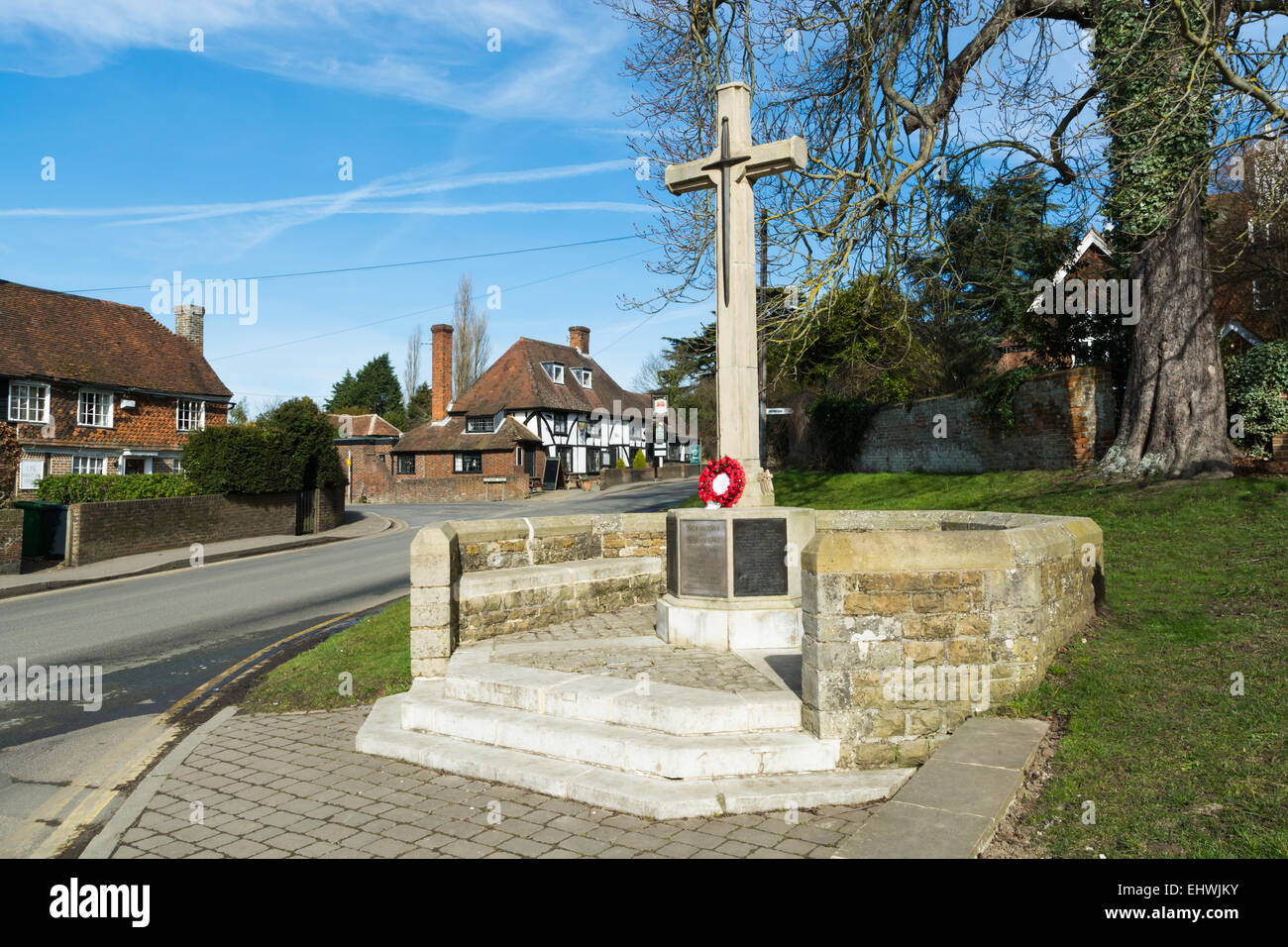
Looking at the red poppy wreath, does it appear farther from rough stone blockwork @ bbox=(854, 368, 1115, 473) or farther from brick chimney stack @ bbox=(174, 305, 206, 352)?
brick chimney stack @ bbox=(174, 305, 206, 352)

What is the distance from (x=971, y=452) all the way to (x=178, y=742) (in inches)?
683

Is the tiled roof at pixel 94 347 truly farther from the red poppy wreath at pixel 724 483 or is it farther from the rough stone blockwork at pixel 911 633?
the rough stone blockwork at pixel 911 633

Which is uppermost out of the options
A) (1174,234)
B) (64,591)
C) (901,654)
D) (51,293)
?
(51,293)

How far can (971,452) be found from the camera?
18.9 metres

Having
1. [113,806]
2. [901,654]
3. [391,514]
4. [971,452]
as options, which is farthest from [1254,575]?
[391,514]

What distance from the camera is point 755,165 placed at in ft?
27.0

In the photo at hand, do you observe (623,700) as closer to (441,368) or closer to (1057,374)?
(1057,374)

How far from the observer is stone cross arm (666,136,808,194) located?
809 centimetres

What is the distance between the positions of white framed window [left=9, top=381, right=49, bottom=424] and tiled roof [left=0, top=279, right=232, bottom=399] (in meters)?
0.53

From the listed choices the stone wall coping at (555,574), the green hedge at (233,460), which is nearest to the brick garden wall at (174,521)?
the green hedge at (233,460)

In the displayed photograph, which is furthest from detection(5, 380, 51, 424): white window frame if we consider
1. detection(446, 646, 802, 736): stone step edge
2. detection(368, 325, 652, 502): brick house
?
detection(446, 646, 802, 736): stone step edge

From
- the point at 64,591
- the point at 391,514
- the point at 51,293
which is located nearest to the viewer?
the point at 64,591

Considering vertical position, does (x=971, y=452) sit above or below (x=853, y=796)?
above
